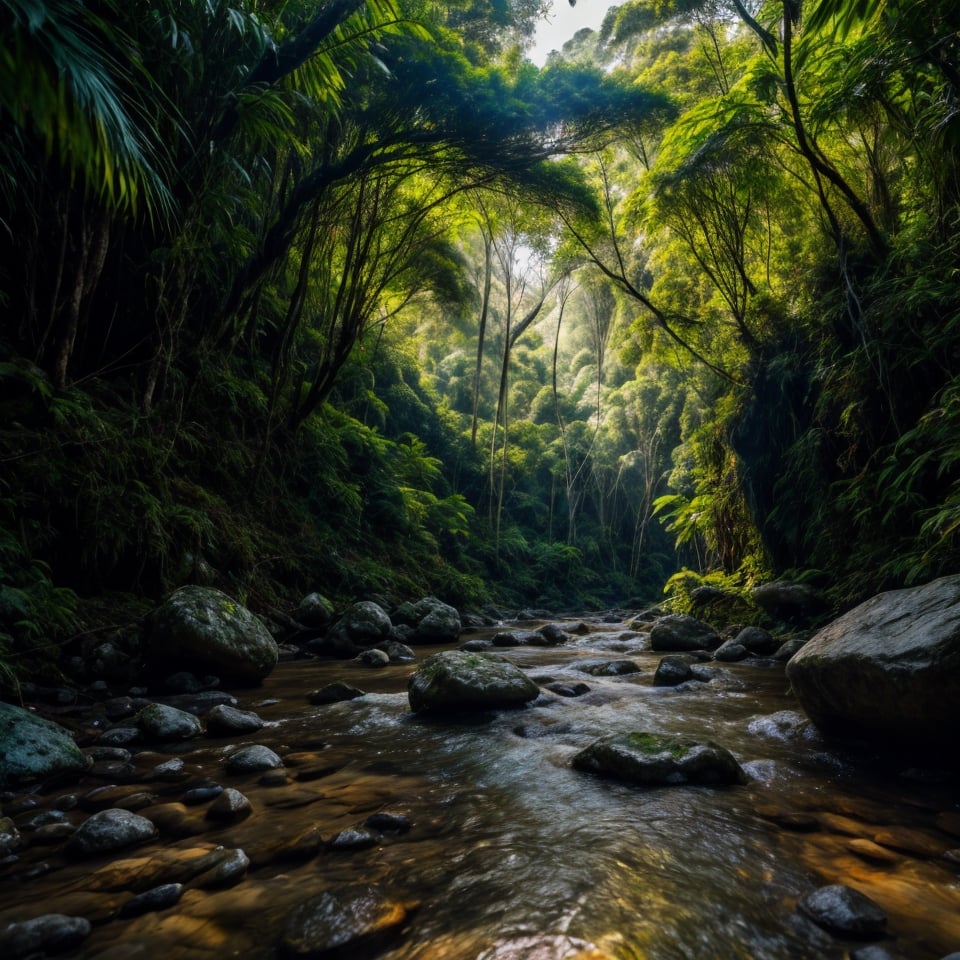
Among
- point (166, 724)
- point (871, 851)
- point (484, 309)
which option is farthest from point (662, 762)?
point (484, 309)

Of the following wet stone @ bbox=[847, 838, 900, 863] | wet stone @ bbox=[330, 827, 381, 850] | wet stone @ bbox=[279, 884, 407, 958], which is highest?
wet stone @ bbox=[279, 884, 407, 958]

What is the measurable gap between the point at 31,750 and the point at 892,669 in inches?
152

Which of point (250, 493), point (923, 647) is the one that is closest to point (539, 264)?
point (250, 493)

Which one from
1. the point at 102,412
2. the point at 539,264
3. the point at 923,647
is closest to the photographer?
the point at 923,647

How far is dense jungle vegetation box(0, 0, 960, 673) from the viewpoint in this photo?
4016 millimetres

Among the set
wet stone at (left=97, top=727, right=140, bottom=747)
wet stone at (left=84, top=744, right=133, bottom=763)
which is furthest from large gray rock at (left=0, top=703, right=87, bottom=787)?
wet stone at (left=97, top=727, right=140, bottom=747)

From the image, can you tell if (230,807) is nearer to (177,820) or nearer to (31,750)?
(177,820)

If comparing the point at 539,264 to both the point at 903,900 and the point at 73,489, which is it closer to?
the point at 73,489

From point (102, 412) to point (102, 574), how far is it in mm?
1612

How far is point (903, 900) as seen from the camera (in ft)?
4.79

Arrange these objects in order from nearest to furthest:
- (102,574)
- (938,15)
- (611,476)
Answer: (938,15) → (102,574) → (611,476)

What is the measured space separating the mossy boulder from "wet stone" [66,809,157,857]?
1.79 metres

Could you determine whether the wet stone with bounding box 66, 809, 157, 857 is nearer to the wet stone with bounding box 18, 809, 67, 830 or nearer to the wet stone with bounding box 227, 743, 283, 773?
the wet stone with bounding box 18, 809, 67, 830

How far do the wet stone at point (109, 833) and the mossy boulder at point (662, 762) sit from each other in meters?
1.79
